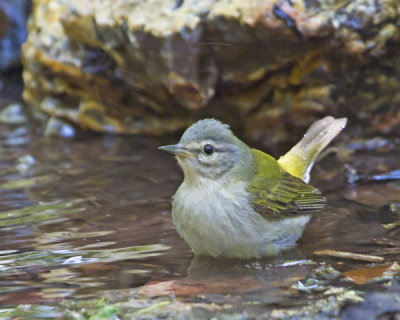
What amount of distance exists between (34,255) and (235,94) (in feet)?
11.7

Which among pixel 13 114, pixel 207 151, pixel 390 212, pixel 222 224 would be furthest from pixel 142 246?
pixel 13 114

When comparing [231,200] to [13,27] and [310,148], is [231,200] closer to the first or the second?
[310,148]

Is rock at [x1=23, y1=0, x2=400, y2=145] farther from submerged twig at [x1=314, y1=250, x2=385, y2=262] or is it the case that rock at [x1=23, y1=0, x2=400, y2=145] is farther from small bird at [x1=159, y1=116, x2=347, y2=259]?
submerged twig at [x1=314, y1=250, x2=385, y2=262]

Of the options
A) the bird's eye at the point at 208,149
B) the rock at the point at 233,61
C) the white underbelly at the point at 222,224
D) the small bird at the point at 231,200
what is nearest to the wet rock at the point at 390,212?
the small bird at the point at 231,200

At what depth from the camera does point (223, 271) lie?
4.48 metres

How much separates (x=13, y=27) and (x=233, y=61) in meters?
5.24

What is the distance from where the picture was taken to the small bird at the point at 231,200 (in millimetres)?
4496

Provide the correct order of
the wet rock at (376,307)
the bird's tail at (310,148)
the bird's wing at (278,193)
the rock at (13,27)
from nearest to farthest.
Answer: the wet rock at (376,307)
the bird's wing at (278,193)
the bird's tail at (310,148)
the rock at (13,27)

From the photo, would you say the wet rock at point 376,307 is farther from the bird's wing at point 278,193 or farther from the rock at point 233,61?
the rock at point 233,61

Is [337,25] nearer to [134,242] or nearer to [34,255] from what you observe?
[134,242]

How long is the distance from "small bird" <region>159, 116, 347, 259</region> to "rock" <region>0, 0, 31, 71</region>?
6935 millimetres

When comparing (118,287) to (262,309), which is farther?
(118,287)

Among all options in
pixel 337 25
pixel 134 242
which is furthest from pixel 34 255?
pixel 337 25

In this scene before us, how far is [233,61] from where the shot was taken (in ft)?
23.4
